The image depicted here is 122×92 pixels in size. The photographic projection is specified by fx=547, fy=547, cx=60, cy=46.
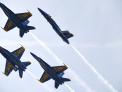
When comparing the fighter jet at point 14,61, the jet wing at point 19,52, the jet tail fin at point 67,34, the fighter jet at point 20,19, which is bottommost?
the fighter jet at point 14,61

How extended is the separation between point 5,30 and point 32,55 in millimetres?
12860

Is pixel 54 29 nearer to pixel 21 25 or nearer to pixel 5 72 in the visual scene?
pixel 21 25

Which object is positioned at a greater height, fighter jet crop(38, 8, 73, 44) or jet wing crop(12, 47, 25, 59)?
fighter jet crop(38, 8, 73, 44)

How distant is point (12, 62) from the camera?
606 ft

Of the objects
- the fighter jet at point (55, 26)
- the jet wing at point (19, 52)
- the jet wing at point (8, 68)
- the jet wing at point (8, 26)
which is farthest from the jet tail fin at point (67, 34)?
the jet wing at point (8, 68)

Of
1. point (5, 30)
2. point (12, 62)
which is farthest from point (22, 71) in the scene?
point (5, 30)

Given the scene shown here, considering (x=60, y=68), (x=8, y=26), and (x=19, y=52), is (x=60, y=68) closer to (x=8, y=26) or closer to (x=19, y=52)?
(x=19, y=52)

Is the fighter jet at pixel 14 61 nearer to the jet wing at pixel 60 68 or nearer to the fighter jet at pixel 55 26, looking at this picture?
the jet wing at pixel 60 68

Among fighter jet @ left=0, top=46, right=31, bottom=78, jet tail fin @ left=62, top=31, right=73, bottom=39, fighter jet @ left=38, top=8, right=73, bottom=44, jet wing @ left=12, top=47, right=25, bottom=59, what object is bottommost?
fighter jet @ left=0, top=46, right=31, bottom=78

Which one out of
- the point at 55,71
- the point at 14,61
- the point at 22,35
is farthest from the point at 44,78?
the point at 22,35

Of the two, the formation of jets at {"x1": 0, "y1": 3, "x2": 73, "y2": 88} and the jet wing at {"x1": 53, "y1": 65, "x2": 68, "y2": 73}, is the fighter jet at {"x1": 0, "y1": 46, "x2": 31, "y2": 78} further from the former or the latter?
the jet wing at {"x1": 53, "y1": 65, "x2": 68, "y2": 73}

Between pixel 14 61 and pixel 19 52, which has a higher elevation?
pixel 19 52

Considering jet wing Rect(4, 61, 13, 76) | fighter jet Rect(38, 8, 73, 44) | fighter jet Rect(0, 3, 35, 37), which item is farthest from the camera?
jet wing Rect(4, 61, 13, 76)

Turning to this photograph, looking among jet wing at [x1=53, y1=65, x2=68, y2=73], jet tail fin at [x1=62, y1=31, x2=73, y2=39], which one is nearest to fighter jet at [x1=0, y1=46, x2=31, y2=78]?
jet wing at [x1=53, y1=65, x2=68, y2=73]
